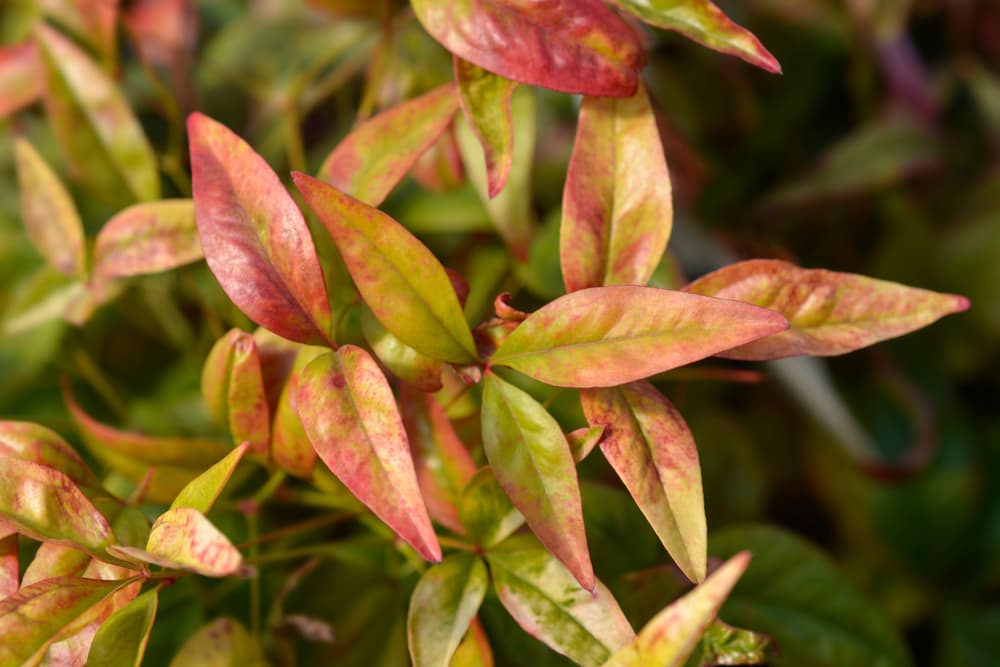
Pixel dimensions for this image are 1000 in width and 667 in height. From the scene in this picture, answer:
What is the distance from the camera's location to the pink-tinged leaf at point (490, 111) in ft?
1.45

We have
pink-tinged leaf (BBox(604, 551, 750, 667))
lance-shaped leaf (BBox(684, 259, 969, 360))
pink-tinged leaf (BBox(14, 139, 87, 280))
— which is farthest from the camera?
pink-tinged leaf (BBox(14, 139, 87, 280))

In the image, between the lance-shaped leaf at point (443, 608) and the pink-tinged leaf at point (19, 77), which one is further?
the pink-tinged leaf at point (19, 77)

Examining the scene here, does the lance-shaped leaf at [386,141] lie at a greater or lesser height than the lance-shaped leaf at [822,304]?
greater

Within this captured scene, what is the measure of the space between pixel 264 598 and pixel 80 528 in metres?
0.17

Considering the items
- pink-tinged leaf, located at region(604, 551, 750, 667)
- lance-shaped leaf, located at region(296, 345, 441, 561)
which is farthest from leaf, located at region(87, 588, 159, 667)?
pink-tinged leaf, located at region(604, 551, 750, 667)

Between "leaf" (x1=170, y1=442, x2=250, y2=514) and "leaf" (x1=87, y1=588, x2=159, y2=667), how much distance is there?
46 mm

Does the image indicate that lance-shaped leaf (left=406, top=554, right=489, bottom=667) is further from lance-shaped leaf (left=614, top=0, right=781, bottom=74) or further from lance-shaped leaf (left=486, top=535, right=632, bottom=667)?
lance-shaped leaf (left=614, top=0, right=781, bottom=74)

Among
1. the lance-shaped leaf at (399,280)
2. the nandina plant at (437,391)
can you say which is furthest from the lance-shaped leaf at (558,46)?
the lance-shaped leaf at (399,280)

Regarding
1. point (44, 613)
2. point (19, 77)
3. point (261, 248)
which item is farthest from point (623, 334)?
point (19, 77)

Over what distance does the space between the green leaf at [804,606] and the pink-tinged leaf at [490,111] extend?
0.28 meters

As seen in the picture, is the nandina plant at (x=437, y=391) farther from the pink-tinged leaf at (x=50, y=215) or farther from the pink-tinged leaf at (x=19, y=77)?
the pink-tinged leaf at (x=19, y=77)

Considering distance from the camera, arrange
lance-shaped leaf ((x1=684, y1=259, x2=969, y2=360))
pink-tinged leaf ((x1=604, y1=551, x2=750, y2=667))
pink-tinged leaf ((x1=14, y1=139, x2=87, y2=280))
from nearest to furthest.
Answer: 1. pink-tinged leaf ((x1=604, y1=551, x2=750, y2=667))
2. lance-shaped leaf ((x1=684, y1=259, x2=969, y2=360))
3. pink-tinged leaf ((x1=14, y1=139, x2=87, y2=280))

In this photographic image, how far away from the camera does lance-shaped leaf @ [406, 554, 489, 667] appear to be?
405 millimetres

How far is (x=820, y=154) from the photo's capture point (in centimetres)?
96
